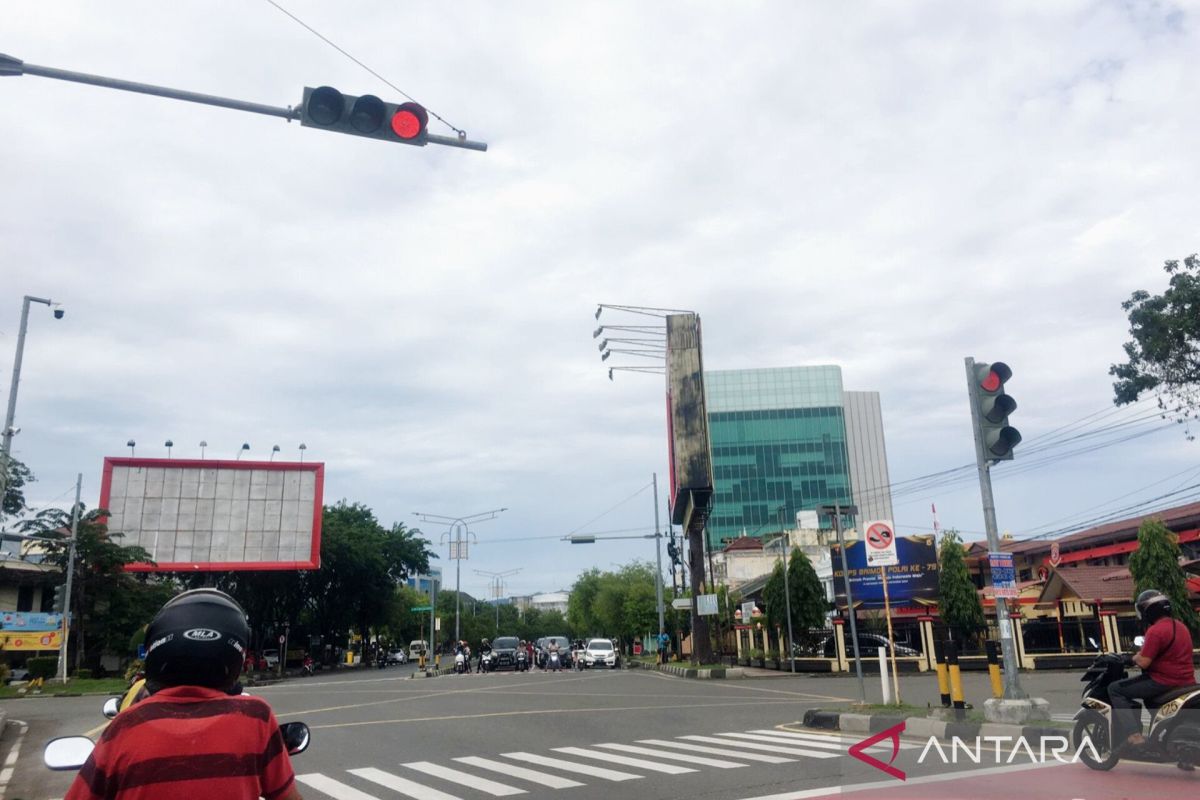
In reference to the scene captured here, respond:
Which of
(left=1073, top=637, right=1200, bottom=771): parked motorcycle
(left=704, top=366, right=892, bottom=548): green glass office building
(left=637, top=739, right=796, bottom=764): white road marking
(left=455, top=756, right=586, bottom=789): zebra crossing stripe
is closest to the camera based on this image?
(left=1073, top=637, right=1200, bottom=771): parked motorcycle

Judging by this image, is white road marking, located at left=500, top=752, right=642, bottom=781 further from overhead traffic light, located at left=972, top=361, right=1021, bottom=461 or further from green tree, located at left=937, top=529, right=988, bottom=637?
green tree, located at left=937, top=529, right=988, bottom=637

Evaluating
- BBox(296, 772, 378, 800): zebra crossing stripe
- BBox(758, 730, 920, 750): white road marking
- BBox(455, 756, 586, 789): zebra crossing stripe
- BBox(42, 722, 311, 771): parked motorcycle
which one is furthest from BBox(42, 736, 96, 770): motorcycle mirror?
BBox(758, 730, 920, 750): white road marking

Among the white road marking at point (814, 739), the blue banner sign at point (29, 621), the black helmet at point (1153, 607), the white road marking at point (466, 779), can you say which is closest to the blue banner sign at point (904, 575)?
the white road marking at point (814, 739)

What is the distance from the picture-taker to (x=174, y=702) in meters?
2.58

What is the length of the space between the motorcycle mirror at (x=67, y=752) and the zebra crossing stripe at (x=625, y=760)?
8219mm

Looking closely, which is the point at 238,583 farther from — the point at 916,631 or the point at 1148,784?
the point at 1148,784

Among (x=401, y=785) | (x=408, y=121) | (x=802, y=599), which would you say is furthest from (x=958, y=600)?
(x=408, y=121)

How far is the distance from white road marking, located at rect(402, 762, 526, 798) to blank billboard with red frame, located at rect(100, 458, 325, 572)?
3816 cm

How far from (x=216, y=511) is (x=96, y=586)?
8546 mm

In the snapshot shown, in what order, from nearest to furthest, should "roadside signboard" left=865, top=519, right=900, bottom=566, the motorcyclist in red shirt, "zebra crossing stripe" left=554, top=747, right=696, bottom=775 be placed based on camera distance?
the motorcyclist in red shirt
"zebra crossing stripe" left=554, top=747, right=696, bottom=775
"roadside signboard" left=865, top=519, right=900, bottom=566

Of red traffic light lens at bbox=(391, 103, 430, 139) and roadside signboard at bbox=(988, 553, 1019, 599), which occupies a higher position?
red traffic light lens at bbox=(391, 103, 430, 139)

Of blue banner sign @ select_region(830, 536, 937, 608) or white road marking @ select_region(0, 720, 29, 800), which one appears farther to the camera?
blue banner sign @ select_region(830, 536, 937, 608)

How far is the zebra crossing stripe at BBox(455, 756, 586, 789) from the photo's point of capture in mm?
9625

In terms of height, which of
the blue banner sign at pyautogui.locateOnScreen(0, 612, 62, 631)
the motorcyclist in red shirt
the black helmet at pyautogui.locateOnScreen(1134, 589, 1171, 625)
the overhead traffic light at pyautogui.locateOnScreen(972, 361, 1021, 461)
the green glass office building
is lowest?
the motorcyclist in red shirt
